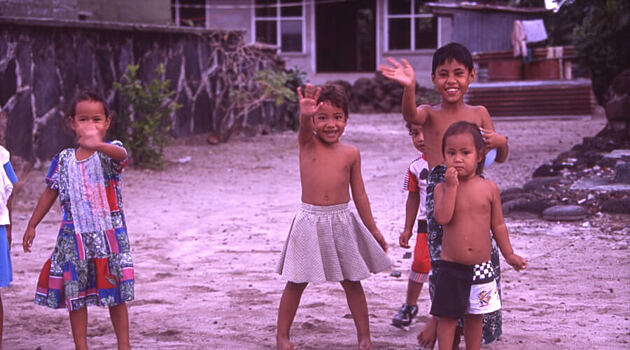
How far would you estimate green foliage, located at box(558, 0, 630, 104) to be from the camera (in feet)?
37.9

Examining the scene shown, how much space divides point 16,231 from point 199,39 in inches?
307

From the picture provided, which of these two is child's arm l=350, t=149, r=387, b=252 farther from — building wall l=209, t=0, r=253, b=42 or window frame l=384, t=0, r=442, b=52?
building wall l=209, t=0, r=253, b=42

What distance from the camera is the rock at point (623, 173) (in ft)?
28.5

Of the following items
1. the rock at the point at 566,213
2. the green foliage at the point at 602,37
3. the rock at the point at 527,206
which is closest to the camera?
the rock at the point at 566,213

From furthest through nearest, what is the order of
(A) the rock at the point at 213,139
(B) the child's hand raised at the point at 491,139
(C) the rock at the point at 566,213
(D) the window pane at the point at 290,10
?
(D) the window pane at the point at 290,10 → (A) the rock at the point at 213,139 → (C) the rock at the point at 566,213 → (B) the child's hand raised at the point at 491,139

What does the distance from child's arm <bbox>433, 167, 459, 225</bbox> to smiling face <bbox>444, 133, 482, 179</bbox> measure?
1.9 inches

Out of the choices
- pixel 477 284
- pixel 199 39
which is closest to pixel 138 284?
pixel 477 284

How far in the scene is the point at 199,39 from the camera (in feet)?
49.8

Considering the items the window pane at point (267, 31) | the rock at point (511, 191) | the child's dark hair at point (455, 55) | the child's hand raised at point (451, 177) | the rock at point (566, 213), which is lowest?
the rock at point (566, 213)

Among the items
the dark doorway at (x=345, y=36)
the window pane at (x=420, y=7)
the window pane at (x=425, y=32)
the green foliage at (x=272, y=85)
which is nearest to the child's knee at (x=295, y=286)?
the green foliage at (x=272, y=85)

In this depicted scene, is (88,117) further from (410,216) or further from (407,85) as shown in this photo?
(410,216)

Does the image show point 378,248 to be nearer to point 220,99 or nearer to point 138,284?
point 138,284

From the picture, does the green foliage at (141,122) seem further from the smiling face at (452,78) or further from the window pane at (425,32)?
the window pane at (425,32)

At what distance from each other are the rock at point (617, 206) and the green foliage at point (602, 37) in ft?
14.0
